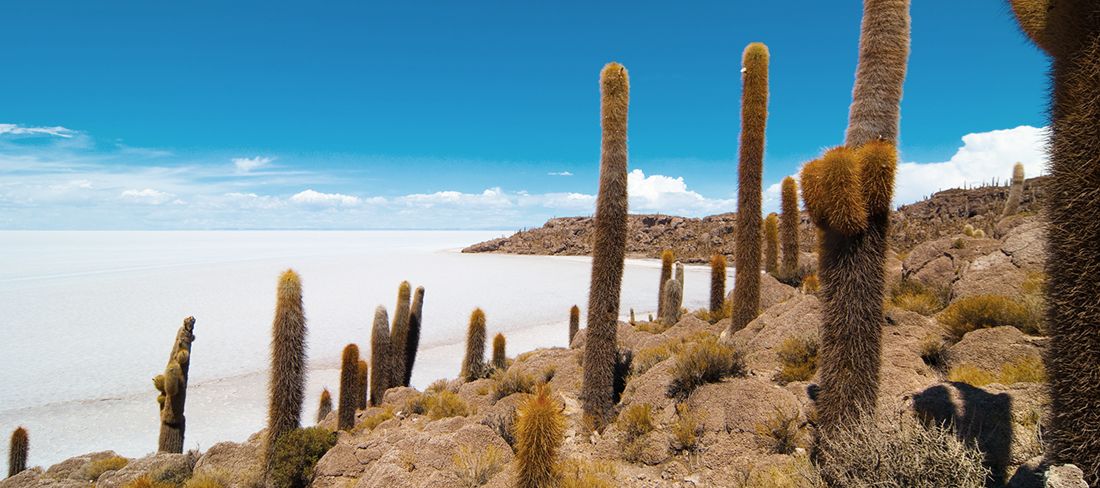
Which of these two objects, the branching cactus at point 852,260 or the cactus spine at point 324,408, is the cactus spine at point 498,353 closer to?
the cactus spine at point 324,408

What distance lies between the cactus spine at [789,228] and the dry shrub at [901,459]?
33.4ft

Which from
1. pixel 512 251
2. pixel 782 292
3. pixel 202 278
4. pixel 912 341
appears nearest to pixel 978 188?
pixel 782 292

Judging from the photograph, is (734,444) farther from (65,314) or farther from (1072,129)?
(65,314)

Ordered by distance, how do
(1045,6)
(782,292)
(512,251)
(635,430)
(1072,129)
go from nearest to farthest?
1. (1072,129)
2. (1045,6)
3. (635,430)
4. (782,292)
5. (512,251)

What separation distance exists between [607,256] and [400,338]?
7.61 meters

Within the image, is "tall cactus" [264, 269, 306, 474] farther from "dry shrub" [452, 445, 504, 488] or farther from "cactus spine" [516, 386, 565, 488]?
"cactus spine" [516, 386, 565, 488]

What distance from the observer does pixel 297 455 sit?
745cm

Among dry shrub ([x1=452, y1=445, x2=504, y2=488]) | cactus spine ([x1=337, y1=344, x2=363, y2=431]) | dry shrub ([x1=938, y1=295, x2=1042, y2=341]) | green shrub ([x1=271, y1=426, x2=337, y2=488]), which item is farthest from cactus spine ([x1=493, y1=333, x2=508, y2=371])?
dry shrub ([x1=938, y1=295, x2=1042, y2=341])

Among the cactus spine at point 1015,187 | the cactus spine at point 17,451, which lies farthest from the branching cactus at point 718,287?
the cactus spine at point 17,451

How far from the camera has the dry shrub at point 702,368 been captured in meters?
6.94

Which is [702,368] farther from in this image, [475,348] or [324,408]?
[324,408]

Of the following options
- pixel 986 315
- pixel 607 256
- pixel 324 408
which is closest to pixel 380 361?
pixel 324 408

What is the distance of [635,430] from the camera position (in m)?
6.62

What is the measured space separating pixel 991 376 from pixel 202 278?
47.2 m
